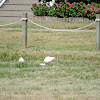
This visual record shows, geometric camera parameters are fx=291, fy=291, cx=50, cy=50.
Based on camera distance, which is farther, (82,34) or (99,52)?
(82,34)

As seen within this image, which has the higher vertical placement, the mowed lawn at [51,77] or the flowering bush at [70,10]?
the flowering bush at [70,10]

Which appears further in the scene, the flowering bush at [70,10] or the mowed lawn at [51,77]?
the flowering bush at [70,10]

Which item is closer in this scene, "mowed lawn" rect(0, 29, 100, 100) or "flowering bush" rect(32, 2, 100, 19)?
"mowed lawn" rect(0, 29, 100, 100)

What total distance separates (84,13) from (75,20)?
0.78 m

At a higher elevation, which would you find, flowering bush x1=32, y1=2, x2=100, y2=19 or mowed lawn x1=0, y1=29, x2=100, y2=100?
flowering bush x1=32, y1=2, x2=100, y2=19

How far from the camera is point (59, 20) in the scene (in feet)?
62.9

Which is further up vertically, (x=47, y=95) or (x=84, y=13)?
(x=84, y=13)

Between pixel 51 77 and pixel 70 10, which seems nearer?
pixel 51 77

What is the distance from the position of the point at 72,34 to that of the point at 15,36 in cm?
286

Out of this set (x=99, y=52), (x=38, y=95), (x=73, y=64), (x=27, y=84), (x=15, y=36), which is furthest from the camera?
(x=15, y=36)

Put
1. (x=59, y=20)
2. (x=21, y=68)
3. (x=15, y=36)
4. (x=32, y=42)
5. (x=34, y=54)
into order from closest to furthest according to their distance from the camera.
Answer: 1. (x=21, y=68)
2. (x=34, y=54)
3. (x=32, y=42)
4. (x=15, y=36)
5. (x=59, y=20)

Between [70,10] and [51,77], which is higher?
[70,10]

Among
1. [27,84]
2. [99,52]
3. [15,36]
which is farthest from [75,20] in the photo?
[27,84]

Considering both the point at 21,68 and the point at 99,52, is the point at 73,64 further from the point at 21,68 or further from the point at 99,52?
the point at 99,52
